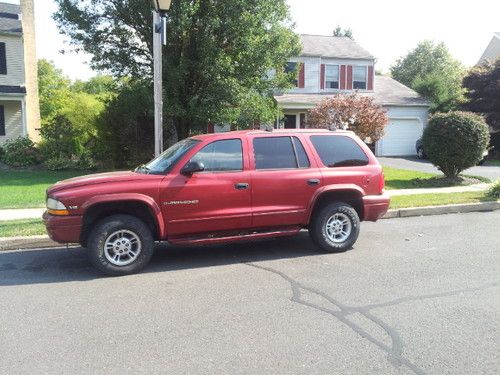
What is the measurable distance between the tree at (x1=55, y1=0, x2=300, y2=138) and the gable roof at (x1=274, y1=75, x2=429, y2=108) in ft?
28.2

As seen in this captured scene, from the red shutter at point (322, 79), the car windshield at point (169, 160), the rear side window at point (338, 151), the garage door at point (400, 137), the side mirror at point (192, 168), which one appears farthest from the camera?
the red shutter at point (322, 79)

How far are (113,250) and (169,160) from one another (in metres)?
1.46

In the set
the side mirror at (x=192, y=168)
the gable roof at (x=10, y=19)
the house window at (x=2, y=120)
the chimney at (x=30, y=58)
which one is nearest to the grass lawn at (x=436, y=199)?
the side mirror at (x=192, y=168)

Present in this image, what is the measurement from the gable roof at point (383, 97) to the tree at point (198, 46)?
28.2 feet

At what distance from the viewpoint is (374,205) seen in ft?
23.7

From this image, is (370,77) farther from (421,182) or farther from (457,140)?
(457,140)

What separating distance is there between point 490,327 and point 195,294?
2.95 m

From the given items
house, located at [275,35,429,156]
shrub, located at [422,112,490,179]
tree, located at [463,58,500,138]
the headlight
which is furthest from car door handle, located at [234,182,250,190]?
tree, located at [463,58,500,138]

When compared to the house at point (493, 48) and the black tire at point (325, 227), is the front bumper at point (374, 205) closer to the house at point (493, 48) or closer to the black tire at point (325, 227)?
the black tire at point (325, 227)

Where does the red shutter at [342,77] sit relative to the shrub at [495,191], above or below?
above

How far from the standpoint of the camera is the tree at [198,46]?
51.8 ft

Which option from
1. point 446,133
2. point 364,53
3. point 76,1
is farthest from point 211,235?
point 364,53

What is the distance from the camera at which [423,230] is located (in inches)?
340

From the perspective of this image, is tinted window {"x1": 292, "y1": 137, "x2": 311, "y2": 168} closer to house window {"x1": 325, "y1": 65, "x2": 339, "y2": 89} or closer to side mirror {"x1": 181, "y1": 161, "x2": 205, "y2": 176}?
side mirror {"x1": 181, "y1": 161, "x2": 205, "y2": 176}
